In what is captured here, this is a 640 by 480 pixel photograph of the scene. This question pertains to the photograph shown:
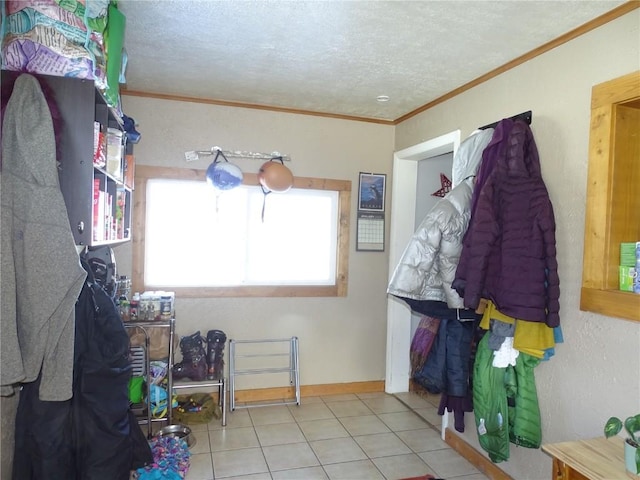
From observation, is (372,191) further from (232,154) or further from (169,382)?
(169,382)


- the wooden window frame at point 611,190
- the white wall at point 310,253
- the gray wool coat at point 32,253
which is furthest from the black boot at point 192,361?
the wooden window frame at point 611,190

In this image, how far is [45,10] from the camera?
152 cm

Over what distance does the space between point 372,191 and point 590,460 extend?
8.68 ft

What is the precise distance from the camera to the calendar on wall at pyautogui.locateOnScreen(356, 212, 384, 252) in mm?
3832

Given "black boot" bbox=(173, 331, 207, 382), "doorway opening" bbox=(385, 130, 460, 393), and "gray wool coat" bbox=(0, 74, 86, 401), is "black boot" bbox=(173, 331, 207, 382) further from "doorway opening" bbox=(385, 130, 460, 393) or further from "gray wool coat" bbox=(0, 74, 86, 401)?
"gray wool coat" bbox=(0, 74, 86, 401)

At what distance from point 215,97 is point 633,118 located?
2.66 meters

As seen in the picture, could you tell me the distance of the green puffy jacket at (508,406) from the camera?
217 centimetres

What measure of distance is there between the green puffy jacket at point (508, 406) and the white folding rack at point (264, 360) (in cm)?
169

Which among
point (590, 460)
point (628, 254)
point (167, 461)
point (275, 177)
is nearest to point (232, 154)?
point (275, 177)

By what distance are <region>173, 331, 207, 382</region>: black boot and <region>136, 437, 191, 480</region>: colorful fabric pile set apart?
544mm

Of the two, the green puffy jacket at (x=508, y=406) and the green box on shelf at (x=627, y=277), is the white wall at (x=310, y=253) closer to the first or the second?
the green puffy jacket at (x=508, y=406)

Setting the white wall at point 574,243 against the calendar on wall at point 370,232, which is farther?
the calendar on wall at point 370,232

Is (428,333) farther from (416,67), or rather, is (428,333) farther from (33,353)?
(33,353)

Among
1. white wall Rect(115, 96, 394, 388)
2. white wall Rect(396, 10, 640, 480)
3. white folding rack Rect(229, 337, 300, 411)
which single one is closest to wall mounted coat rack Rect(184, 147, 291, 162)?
white wall Rect(115, 96, 394, 388)
